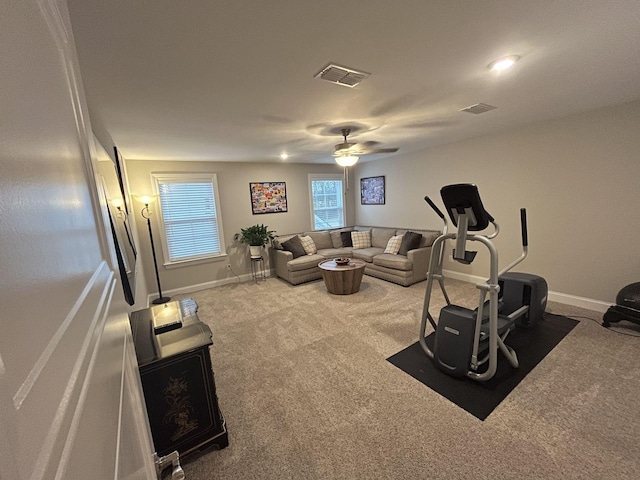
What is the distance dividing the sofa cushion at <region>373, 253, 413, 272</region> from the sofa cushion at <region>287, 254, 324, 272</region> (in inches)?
41.8

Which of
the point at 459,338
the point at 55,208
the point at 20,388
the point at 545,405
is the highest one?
the point at 55,208

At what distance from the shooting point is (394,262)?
4586mm

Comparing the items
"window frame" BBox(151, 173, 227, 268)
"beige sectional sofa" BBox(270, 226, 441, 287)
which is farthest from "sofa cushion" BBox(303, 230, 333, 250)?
"window frame" BBox(151, 173, 227, 268)

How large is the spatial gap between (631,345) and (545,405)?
1.46m

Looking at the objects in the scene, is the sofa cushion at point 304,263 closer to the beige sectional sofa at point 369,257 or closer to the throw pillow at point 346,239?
the beige sectional sofa at point 369,257

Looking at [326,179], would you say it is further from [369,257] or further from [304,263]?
[304,263]

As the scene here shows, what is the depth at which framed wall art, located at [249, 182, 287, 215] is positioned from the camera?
5375 mm

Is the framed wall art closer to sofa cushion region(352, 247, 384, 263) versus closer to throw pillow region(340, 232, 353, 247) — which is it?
throw pillow region(340, 232, 353, 247)

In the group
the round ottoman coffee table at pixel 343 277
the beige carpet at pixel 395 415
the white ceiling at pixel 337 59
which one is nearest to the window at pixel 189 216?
the white ceiling at pixel 337 59

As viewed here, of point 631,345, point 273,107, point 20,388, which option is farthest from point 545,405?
point 273,107

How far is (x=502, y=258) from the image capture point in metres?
4.07

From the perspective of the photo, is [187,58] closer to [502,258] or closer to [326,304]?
[326,304]

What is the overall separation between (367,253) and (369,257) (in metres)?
0.14

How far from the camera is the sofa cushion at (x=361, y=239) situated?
588cm
